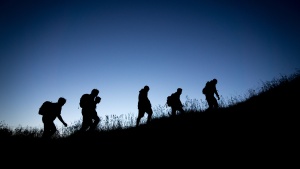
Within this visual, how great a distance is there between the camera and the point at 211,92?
31.6 ft

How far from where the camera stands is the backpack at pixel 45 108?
6.61 m

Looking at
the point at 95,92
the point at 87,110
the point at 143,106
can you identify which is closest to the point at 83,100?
the point at 87,110

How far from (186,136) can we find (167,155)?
4.00 feet

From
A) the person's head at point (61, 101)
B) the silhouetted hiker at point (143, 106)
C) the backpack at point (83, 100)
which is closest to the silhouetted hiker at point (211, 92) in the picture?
the silhouetted hiker at point (143, 106)

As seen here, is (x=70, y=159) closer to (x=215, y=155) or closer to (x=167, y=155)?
(x=167, y=155)

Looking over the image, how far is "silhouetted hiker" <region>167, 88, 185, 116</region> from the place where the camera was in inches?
382

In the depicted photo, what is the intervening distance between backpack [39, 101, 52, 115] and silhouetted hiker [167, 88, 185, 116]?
218 inches

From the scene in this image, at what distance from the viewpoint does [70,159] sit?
4.35 m

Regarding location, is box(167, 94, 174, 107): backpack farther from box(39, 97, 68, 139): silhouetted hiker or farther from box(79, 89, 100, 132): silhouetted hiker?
box(39, 97, 68, 139): silhouetted hiker

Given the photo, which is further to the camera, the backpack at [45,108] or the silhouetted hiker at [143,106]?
the silhouetted hiker at [143,106]

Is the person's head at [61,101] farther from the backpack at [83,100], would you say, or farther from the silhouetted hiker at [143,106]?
the silhouetted hiker at [143,106]

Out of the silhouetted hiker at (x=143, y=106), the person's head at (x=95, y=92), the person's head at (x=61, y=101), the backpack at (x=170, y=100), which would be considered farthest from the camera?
the backpack at (x=170, y=100)

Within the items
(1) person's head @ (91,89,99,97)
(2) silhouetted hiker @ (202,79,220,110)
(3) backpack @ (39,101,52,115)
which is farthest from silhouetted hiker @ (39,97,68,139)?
(2) silhouetted hiker @ (202,79,220,110)

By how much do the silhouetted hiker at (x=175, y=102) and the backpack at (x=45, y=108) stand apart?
5544mm
